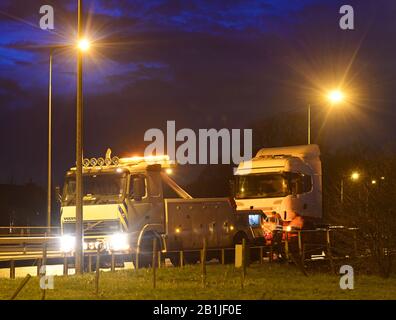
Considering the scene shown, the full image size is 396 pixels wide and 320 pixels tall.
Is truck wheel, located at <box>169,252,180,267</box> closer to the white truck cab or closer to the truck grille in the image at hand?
the truck grille

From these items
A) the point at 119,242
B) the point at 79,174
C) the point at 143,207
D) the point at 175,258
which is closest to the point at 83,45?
the point at 79,174

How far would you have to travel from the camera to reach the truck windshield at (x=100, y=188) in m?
24.2

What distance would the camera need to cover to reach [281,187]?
30188mm

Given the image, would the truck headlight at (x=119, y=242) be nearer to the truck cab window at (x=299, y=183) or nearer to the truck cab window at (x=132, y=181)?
the truck cab window at (x=132, y=181)

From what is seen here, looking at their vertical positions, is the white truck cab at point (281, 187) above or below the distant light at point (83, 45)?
below

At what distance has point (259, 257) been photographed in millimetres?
27031

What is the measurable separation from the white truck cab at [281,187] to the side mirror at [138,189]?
22.4ft

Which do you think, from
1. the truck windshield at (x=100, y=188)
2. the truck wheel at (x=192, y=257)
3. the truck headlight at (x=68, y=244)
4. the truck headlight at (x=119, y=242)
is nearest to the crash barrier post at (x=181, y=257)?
the truck wheel at (x=192, y=257)

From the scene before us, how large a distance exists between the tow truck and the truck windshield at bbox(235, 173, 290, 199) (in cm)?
418

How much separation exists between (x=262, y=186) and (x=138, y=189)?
25.0 ft

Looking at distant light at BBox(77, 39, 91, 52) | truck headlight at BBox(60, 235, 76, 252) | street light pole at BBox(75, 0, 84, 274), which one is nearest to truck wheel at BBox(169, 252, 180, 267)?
truck headlight at BBox(60, 235, 76, 252)

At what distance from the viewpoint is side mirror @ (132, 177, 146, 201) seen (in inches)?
954
